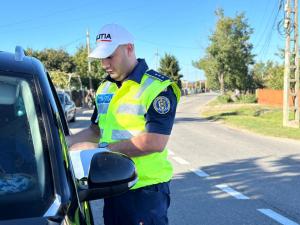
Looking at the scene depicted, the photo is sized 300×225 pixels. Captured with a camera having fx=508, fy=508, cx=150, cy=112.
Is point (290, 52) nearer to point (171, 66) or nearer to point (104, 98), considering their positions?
point (104, 98)

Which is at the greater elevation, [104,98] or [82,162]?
[104,98]

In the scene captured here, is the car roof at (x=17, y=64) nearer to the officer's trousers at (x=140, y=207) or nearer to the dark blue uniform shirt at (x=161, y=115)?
the dark blue uniform shirt at (x=161, y=115)

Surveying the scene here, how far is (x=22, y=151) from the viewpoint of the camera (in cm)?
224

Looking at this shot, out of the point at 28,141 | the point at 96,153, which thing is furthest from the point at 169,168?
the point at 28,141

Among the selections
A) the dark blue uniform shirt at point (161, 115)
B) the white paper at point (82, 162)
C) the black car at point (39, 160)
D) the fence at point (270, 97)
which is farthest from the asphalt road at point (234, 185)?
the fence at point (270, 97)

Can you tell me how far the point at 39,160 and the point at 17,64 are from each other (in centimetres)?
49

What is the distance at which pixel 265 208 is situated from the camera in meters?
6.77

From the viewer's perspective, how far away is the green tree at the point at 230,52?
50.8 m

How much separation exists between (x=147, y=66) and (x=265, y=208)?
4.13m

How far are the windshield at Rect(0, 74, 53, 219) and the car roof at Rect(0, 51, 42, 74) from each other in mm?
41

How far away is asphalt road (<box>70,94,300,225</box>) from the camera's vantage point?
6344mm

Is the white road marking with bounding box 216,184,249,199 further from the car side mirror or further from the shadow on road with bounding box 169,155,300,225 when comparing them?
the car side mirror

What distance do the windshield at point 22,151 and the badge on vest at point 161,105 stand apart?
2.94 ft

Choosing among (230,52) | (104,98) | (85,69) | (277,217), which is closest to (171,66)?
(85,69)
